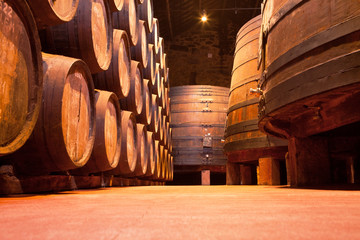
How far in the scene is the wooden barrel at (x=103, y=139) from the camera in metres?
2.80

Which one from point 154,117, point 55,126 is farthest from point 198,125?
point 55,126

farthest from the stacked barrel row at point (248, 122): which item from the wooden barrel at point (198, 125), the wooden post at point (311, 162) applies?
the wooden barrel at point (198, 125)

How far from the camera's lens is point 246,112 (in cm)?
534

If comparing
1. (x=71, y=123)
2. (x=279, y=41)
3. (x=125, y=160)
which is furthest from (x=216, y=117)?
(x=71, y=123)

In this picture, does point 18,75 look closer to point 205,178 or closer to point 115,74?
point 115,74

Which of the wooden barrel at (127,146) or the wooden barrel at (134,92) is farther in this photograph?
the wooden barrel at (134,92)

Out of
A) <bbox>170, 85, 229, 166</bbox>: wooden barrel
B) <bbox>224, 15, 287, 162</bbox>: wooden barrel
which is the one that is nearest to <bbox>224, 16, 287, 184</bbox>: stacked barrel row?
<bbox>224, 15, 287, 162</bbox>: wooden barrel

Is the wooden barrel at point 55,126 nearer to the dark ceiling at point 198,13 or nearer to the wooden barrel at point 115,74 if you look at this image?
the wooden barrel at point 115,74

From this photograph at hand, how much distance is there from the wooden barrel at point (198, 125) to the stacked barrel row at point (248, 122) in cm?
257

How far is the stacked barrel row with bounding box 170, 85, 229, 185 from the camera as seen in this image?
8.63 metres

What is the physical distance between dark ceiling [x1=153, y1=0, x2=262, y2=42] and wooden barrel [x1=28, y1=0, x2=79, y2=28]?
30.5 ft

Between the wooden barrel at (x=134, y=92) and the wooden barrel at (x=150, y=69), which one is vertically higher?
the wooden barrel at (x=150, y=69)

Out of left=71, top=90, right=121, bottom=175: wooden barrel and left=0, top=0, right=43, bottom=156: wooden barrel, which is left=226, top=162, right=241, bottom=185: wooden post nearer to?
left=71, top=90, right=121, bottom=175: wooden barrel

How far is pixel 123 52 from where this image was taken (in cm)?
356
